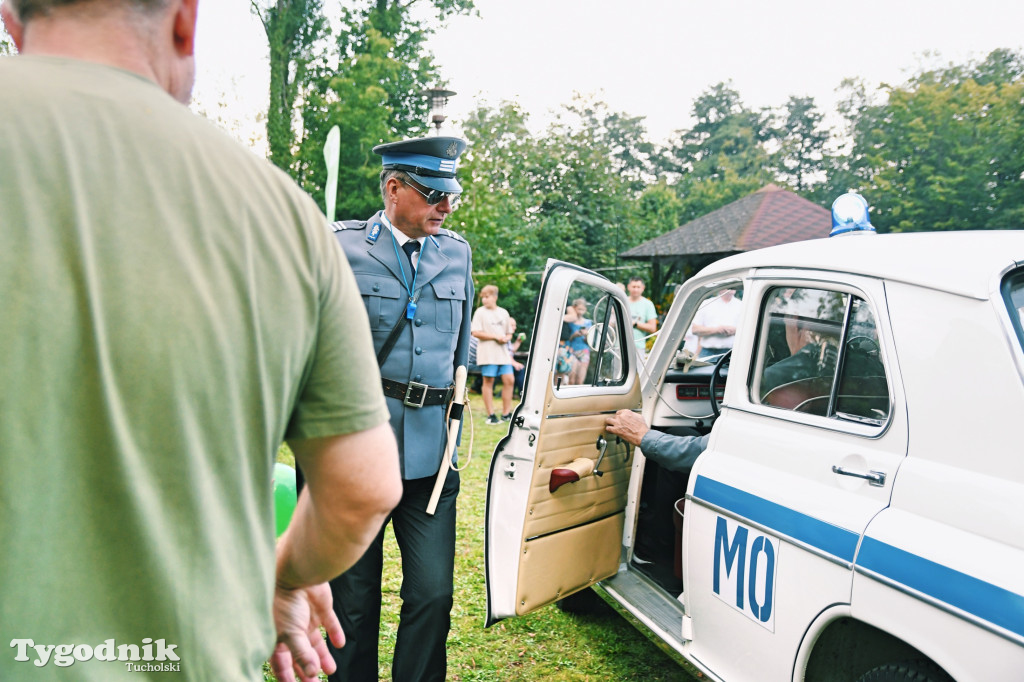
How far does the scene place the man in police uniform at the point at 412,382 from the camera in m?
2.73

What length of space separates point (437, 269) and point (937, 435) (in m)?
1.80

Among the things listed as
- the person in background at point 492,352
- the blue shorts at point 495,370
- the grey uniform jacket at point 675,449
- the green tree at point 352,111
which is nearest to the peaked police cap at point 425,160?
the grey uniform jacket at point 675,449

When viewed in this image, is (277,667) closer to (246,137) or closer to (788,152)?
(246,137)

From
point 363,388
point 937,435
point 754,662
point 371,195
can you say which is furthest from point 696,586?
point 371,195

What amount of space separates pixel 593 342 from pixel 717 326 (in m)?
2.33

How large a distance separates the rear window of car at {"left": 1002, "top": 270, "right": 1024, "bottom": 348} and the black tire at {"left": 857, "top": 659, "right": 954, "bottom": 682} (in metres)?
0.88

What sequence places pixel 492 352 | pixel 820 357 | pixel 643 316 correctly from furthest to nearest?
pixel 492 352 < pixel 643 316 < pixel 820 357

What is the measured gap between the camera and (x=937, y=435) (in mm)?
2043

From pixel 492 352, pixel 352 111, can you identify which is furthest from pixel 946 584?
pixel 352 111

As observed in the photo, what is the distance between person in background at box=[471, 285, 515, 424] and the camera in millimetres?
9852

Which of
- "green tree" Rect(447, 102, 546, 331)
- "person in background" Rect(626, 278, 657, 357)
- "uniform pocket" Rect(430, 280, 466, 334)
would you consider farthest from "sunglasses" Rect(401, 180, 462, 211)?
"green tree" Rect(447, 102, 546, 331)

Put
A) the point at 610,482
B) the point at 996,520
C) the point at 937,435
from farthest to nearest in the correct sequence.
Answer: the point at 610,482 < the point at 937,435 < the point at 996,520

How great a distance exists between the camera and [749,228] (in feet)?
47.6

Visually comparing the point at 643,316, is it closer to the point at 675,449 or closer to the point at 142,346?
the point at 675,449
